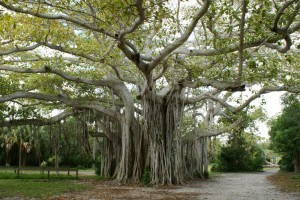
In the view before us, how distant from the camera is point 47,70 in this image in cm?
880

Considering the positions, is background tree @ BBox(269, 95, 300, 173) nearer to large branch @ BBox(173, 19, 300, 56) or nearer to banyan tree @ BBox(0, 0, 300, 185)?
banyan tree @ BBox(0, 0, 300, 185)

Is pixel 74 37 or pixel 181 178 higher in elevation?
pixel 74 37

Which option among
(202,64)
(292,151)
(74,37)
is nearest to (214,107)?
(292,151)

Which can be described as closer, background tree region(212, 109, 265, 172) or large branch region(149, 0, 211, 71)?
large branch region(149, 0, 211, 71)

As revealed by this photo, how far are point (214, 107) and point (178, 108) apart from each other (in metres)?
5.84

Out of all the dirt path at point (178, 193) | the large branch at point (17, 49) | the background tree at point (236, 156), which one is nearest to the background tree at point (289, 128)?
the background tree at point (236, 156)

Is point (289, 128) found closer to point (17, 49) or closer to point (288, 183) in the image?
→ point (288, 183)

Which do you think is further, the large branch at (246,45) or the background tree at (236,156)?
the background tree at (236,156)

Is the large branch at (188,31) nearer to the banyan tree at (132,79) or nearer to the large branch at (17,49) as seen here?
the banyan tree at (132,79)

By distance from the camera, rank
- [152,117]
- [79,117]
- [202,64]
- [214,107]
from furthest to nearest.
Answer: [214,107] < [79,117] < [152,117] < [202,64]

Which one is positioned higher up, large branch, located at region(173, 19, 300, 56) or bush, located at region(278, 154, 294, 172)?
large branch, located at region(173, 19, 300, 56)

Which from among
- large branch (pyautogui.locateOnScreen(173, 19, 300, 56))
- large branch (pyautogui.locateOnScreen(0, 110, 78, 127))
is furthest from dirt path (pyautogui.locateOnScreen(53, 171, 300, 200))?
large branch (pyautogui.locateOnScreen(0, 110, 78, 127))

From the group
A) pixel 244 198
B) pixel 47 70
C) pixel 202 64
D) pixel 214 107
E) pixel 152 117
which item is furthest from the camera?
pixel 214 107

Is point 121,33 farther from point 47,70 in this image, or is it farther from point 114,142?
point 114,142
